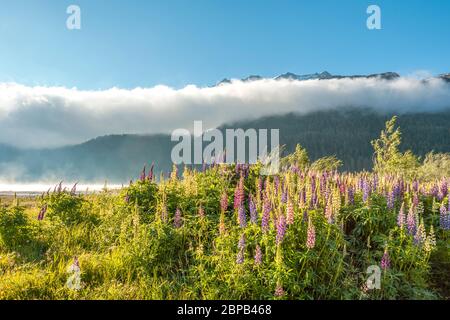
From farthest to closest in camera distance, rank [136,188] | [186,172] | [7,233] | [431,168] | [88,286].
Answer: [431,168] → [186,172] → [136,188] → [7,233] → [88,286]

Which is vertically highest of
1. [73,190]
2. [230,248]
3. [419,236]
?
[73,190]

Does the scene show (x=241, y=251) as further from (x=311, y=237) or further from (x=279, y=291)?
(x=311, y=237)

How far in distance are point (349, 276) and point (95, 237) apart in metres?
5.28

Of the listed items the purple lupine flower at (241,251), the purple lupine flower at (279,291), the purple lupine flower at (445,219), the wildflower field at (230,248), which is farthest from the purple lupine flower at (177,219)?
the purple lupine flower at (445,219)

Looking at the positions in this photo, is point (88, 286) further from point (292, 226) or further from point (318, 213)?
point (318, 213)

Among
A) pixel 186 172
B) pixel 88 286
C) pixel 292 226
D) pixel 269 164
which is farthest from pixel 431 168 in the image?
pixel 88 286

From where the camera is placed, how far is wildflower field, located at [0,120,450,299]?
614cm

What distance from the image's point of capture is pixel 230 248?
650 cm

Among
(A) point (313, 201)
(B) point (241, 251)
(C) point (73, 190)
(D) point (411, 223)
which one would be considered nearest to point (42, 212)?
(C) point (73, 190)

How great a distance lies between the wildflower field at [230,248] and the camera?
6.14 metres

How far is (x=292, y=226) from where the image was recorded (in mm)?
6500

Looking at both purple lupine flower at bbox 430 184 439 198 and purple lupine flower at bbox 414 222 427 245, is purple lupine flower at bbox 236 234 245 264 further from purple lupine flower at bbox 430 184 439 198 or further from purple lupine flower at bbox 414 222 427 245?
purple lupine flower at bbox 430 184 439 198

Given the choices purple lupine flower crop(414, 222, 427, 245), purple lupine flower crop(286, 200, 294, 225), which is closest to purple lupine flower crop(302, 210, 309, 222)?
purple lupine flower crop(286, 200, 294, 225)
